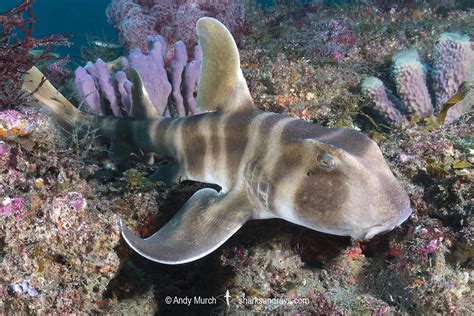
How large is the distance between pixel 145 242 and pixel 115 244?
1.14ft

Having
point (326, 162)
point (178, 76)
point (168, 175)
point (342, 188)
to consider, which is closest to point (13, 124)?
point (168, 175)

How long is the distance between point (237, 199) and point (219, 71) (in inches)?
46.3

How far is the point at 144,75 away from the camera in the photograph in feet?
19.2

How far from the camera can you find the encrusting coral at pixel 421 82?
17.8 ft

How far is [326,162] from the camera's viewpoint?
2.56 meters

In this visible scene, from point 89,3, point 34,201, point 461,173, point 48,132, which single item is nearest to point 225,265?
point 34,201

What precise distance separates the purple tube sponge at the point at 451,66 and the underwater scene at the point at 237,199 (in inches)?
0.7

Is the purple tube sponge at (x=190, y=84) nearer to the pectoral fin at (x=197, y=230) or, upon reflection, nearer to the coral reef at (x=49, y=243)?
the pectoral fin at (x=197, y=230)

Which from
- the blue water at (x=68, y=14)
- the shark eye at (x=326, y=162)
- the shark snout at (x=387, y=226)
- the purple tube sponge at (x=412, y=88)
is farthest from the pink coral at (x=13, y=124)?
the blue water at (x=68, y=14)

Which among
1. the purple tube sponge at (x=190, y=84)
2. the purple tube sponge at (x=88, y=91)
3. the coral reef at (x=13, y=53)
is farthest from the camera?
the purple tube sponge at (x=190, y=84)

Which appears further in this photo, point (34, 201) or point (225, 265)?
point (225, 265)

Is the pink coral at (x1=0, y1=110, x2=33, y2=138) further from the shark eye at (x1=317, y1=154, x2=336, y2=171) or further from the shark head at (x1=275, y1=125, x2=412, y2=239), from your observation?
the shark eye at (x1=317, y1=154, x2=336, y2=171)

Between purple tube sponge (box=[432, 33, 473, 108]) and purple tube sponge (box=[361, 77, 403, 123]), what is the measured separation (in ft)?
2.21

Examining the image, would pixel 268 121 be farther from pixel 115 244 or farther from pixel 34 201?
pixel 34 201
